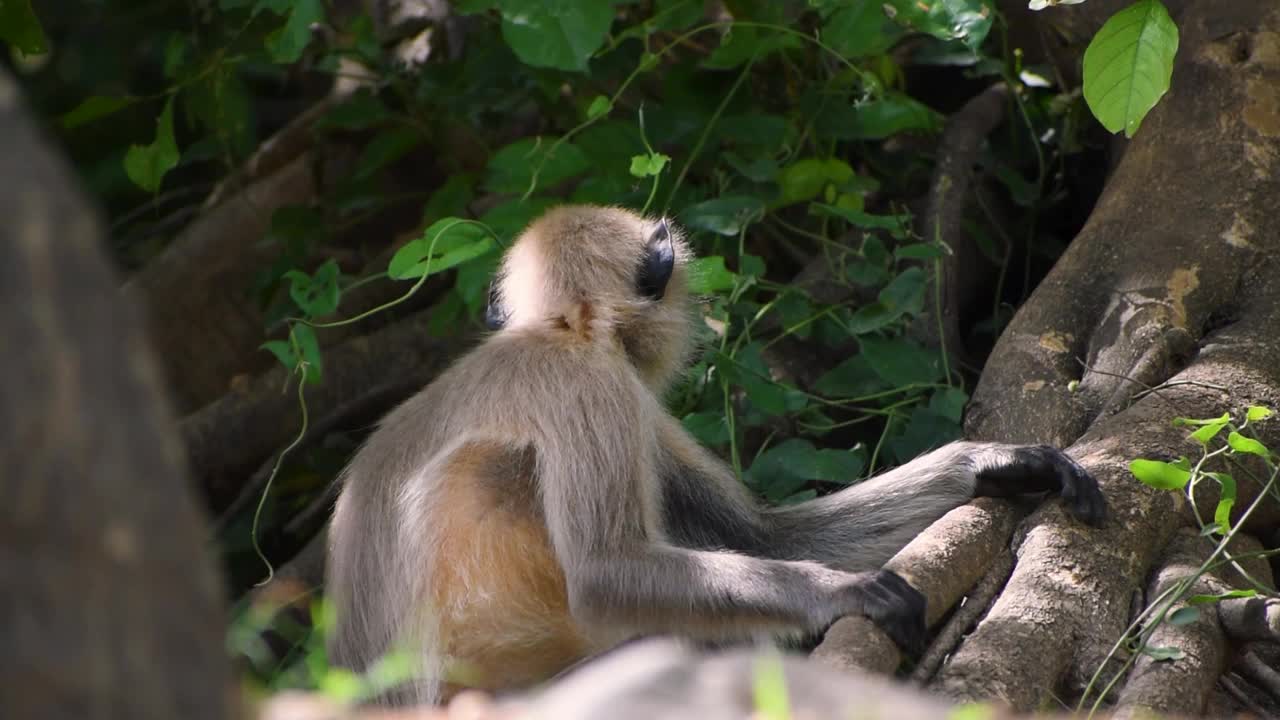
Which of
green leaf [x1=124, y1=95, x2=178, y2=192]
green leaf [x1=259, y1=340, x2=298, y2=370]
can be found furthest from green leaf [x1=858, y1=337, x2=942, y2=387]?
green leaf [x1=124, y1=95, x2=178, y2=192]

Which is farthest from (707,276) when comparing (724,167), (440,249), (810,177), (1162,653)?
(1162,653)

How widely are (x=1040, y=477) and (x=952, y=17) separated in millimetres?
1182

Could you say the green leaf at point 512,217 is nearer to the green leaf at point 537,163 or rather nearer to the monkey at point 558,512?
the green leaf at point 537,163

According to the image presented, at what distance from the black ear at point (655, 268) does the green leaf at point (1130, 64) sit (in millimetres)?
1044

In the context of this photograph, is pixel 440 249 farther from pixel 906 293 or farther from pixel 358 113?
pixel 358 113

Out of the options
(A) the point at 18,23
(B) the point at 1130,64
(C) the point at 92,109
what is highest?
(A) the point at 18,23

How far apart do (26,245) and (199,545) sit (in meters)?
0.27

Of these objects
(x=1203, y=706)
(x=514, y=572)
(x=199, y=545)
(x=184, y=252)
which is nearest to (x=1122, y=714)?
(x=1203, y=706)

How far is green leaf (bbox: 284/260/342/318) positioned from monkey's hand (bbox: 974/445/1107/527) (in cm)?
179

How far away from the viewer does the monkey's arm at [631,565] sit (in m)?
3.07

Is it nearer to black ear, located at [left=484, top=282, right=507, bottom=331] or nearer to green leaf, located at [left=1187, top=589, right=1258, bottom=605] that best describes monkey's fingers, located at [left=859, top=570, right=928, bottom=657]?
green leaf, located at [left=1187, top=589, right=1258, bottom=605]

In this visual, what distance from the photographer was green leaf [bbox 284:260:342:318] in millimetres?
4062

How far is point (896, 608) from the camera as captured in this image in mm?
2820

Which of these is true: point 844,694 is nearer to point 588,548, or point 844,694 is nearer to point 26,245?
point 26,245
